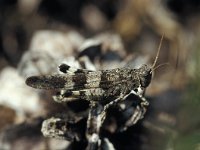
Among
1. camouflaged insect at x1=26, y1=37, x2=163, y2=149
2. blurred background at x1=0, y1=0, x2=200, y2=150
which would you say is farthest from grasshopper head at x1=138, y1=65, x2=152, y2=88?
blurred background at x1=0, y1=0, x2=200, y2=150

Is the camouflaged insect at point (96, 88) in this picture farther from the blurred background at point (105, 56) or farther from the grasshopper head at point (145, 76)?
the blurred background at point (105, 56)

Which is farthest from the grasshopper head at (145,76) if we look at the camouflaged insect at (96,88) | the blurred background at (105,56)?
the blurred background at (105,56)

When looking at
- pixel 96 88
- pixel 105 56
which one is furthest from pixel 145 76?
pixel 105 56

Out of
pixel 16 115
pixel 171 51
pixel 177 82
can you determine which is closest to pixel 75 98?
pixel 16 115

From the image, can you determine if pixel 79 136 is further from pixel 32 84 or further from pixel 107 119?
pixel 32 84

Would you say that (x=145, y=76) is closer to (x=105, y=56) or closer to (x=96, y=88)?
(x=96, y=88)
